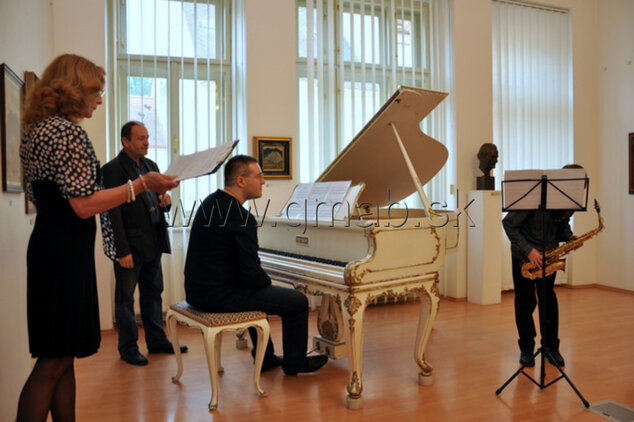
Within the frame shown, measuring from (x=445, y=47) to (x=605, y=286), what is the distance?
352 centimetres

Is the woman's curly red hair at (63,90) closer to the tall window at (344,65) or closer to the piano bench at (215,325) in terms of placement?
the piano bench at (215,325)

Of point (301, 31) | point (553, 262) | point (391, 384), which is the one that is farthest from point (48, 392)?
point (301, 31)

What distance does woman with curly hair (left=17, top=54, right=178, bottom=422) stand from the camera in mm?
1651

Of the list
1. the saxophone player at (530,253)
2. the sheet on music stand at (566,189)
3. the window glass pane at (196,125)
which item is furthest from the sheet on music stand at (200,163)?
the window glass pane at (196,125)

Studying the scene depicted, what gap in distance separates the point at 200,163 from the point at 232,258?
0.93 m

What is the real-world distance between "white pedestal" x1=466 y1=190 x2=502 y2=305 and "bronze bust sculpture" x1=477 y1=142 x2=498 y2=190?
11 centimetres

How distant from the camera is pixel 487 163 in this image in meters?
5.47

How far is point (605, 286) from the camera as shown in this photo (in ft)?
20.6

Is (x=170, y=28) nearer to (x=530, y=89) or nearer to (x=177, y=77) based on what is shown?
(x=177, y=77)

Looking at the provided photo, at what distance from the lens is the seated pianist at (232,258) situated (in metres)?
2.81

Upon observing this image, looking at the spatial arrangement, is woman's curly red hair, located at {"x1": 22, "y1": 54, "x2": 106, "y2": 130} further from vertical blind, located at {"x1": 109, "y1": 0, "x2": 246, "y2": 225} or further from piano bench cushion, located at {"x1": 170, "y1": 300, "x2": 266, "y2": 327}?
vertical blind, located at {"x1": 109, "y1": 0, "x2": 246, "y2": 225}

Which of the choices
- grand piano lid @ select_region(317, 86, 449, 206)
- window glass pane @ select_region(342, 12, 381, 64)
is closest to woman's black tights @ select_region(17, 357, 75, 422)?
grand piano lid @ select_region(317, 86, 449, 206)

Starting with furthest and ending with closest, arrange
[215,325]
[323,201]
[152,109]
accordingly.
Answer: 1. [152,109]
2. [323,201]
3. [215,325]

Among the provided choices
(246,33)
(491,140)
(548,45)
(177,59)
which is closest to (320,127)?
(246,33)
